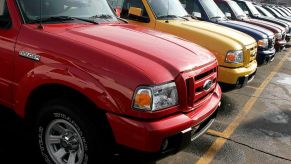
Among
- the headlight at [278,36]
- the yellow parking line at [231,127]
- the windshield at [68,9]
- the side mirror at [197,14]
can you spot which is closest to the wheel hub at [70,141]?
the windshield at [68,9]

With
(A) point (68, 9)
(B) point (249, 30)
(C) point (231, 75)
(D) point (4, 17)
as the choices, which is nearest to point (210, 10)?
(B) point (249, 30)

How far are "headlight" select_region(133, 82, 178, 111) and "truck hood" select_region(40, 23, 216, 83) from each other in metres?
0.08

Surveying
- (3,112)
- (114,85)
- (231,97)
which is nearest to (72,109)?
(114,85)

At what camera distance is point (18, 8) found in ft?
11.3

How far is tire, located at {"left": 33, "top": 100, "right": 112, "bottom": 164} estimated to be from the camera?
9.36 feet

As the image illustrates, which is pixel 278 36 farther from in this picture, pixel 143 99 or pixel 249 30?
pixel 143 99

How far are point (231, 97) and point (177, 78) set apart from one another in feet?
13.4

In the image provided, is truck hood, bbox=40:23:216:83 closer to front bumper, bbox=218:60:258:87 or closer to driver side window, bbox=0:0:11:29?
driver side window, bbox=0:0:11:29

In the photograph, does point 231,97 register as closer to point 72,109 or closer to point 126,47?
point 126,47

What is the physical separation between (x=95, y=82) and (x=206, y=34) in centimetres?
354

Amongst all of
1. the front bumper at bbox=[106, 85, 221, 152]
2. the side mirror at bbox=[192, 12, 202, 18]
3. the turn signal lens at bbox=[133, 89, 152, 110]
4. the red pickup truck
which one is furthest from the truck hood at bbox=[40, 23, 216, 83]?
the side mirror at bbox=[192, 12, 202, 18]

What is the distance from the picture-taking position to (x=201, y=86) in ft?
10.8

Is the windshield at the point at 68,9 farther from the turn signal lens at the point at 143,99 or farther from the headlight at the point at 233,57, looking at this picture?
the headlight at the point at 233,57

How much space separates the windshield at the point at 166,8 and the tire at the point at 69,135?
3.67 metres
